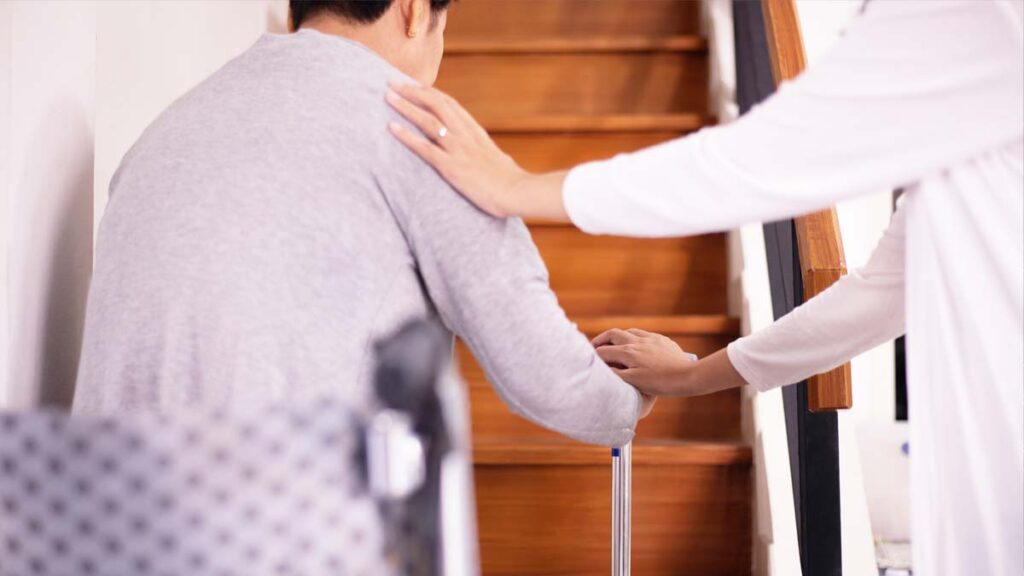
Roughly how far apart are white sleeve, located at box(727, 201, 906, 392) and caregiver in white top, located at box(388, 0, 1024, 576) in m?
0.14

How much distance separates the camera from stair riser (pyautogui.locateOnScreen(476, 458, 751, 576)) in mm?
2121

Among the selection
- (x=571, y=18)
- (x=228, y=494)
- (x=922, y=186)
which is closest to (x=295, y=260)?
(x=228, y=494)

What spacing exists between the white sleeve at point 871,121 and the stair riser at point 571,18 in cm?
245

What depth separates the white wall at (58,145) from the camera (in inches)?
49.8

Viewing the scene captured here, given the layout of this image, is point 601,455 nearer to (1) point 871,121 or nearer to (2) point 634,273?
(2) point 634,273

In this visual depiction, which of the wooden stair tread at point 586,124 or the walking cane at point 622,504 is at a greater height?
the wooden stair tread at point 586,124

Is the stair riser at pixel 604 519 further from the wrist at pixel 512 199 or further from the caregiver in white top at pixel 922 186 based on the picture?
the wrist at pixel 512 199

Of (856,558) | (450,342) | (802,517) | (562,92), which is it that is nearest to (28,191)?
(450,342)

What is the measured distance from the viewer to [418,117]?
115 cm

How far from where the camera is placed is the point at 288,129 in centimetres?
109

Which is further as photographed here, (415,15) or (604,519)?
(604,519)

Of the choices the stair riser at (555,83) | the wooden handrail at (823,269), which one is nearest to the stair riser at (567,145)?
the stair riser at (555,83)

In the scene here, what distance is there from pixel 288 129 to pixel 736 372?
2.64ft

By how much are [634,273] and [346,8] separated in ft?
4.82
